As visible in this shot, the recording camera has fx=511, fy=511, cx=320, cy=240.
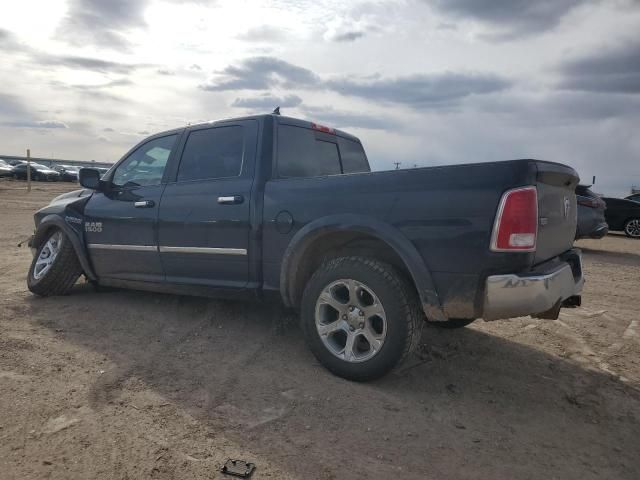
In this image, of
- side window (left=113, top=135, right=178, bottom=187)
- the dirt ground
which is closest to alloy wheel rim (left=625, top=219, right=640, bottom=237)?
the dirt ground

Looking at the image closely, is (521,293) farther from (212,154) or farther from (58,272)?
(58,272)

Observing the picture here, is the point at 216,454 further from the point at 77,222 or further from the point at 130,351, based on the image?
the point at 77,222

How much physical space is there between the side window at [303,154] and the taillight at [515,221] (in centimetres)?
188

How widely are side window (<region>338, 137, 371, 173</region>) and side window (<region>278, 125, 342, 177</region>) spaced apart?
146 millimetres

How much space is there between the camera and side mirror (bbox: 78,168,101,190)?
16.8 feet

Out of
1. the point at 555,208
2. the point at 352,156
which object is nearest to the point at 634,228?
the point at 352,156

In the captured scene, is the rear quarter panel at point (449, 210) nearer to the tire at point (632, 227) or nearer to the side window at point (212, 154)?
the side window at point (212, 154)

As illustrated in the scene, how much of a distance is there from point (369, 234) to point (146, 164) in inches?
108

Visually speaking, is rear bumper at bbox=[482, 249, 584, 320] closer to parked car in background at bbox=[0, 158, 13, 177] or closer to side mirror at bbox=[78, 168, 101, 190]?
side mirror at bbox=[78, 168, 101, 190]

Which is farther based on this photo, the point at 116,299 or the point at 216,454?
the point at 116,299

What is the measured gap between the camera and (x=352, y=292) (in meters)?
3.42

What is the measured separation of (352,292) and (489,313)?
2.91 ft

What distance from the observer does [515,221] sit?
2.89 metres

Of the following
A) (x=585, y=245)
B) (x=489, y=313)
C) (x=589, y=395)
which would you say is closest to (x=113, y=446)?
(x=489, y=313)
